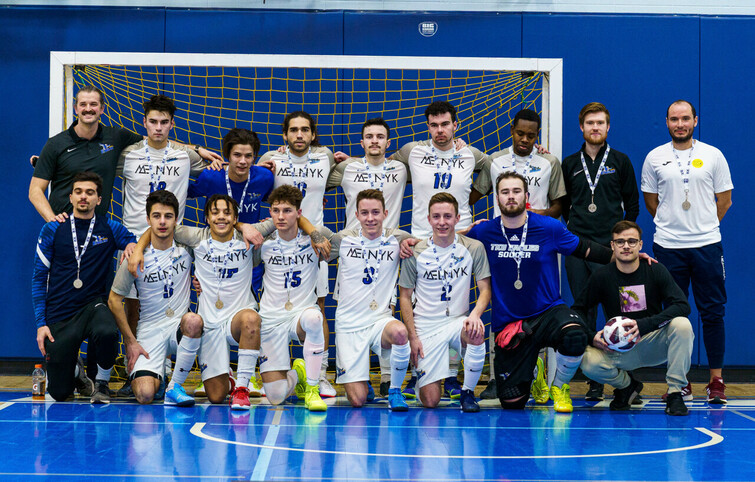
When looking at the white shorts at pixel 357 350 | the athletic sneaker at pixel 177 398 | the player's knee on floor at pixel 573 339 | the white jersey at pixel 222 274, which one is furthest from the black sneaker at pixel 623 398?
the athletic sneaker at pixel 177 398

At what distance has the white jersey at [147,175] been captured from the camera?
656 cm

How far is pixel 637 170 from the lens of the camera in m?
8.16

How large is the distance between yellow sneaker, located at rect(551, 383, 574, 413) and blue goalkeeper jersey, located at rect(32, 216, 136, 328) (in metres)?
3.66

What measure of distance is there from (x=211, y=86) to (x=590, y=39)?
4.00 metres

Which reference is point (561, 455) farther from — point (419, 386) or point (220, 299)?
point (220, 299)

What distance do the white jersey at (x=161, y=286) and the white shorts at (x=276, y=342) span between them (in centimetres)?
74

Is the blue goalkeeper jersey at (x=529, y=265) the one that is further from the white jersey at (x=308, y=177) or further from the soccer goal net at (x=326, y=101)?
the soccer goal net at (x=326, y=101)

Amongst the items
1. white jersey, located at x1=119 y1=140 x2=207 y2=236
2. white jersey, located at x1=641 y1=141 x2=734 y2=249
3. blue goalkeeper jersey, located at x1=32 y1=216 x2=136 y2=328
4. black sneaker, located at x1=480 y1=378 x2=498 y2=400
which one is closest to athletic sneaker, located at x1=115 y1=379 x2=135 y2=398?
blue goalkeeper jersey, located at x1=32 y1=216 x2=136 y2=328

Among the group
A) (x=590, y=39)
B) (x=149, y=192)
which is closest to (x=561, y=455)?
(x=149, y=192)

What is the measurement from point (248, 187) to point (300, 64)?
4.26ft

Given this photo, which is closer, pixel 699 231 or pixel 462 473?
pixel 462 473

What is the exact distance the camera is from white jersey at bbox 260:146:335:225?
21.8ft

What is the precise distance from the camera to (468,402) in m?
5.81

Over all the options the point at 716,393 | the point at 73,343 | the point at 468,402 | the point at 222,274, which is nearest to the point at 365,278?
the point at 222,274
